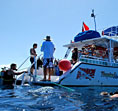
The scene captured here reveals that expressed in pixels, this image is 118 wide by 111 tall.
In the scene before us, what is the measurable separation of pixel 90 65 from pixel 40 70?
3.58m

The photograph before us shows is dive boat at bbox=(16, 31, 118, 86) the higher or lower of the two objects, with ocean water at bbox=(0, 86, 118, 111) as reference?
higher

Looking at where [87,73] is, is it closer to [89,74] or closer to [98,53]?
[89,74]

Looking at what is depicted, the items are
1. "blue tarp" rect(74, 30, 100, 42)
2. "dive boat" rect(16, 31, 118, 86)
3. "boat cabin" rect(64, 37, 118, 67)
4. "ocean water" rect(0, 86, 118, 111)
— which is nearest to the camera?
"ocean water" rect(0, 86, 118, 111)

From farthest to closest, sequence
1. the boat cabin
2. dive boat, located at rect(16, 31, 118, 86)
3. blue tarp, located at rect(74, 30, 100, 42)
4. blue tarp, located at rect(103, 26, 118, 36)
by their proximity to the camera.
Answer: blue tarp, located at rect(103, 26, 118, 36) → blue tarp, located at rect(74, 30, 100, 42) → the boat cabin → dive boat, located at rect(16, 31, 118, 86)

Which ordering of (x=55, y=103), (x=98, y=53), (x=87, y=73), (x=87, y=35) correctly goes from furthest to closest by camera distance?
(x=98, y=53) → (x=87, y=35) → (x=87, y=73) → (x=55, y=103)

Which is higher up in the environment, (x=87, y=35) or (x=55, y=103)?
(x=87, y=35)

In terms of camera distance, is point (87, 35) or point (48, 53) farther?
point (87, 35)

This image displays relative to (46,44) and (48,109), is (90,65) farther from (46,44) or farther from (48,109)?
(48,109)

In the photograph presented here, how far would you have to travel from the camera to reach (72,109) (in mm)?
3154

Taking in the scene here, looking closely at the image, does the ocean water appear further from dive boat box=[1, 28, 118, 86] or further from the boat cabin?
the boat cabin

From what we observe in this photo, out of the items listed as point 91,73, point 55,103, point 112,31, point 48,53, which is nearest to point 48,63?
point 48,53

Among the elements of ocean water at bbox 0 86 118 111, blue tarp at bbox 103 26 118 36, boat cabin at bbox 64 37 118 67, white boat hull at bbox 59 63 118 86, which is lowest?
ocean water at bbox 0 86 118 111

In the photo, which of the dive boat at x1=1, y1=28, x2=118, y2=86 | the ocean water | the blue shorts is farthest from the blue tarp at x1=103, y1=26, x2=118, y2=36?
the ocean water

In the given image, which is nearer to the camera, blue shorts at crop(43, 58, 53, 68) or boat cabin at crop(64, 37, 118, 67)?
blue shorts at crop(43, 58, 53, 68)
